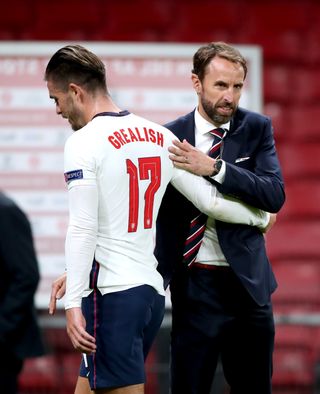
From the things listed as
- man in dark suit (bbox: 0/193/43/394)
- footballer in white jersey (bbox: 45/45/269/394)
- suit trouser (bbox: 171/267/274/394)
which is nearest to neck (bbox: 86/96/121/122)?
footballer in white jersey (bbox: 45/45/269/394)

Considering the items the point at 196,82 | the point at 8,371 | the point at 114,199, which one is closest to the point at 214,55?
the point at 196,82

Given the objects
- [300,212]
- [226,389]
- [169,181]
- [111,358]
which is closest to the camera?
[111,358]

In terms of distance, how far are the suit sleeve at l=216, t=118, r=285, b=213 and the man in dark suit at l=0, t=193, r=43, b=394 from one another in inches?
42.1

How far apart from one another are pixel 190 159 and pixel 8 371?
1288 mm

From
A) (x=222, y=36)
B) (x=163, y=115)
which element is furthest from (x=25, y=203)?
(x=222, y=36)

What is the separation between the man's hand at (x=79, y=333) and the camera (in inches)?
115

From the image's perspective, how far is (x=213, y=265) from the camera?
3.35 metres

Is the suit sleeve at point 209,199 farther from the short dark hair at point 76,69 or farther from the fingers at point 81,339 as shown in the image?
the fingers at point 81,339

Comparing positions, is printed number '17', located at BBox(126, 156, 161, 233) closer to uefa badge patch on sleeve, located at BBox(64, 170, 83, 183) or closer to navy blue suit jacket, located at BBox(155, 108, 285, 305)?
uefa badge patch on sleeve, located at BBox(64, 170, 83, 183)

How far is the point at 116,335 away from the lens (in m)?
3.01

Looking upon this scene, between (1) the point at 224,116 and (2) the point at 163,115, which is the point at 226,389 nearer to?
(2) the point at 163,115

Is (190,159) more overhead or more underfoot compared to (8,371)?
more overhead

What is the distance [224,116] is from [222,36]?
2.38 m

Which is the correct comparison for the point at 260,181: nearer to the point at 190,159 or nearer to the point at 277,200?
the point at 277,200
